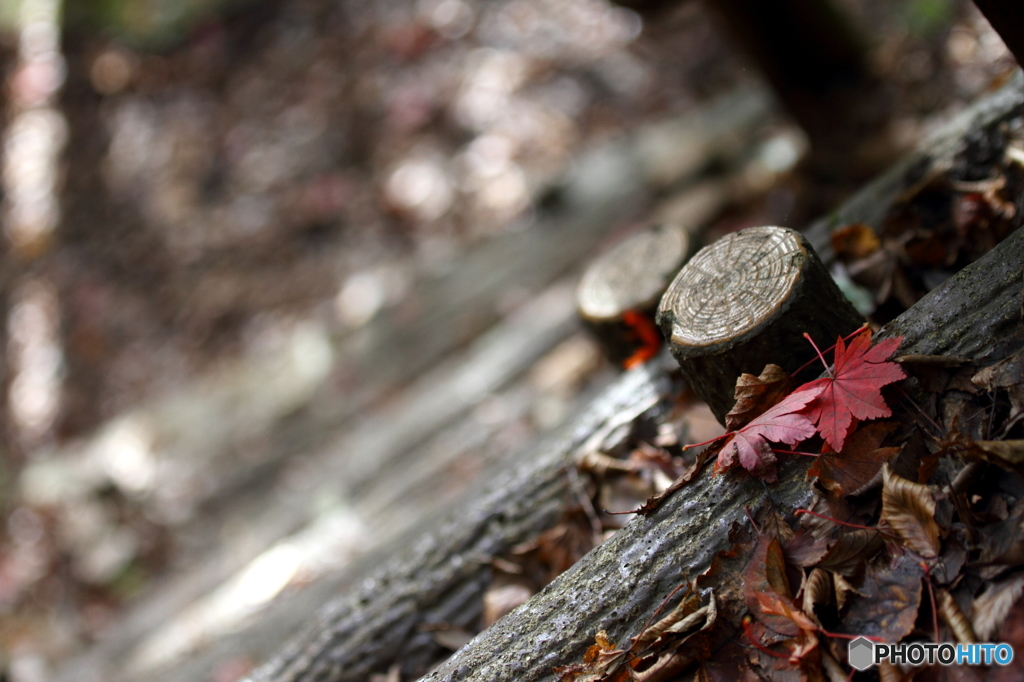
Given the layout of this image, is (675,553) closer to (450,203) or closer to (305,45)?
(450,203)

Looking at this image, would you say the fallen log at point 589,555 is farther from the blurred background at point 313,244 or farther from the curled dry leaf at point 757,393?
the blurred background at point 313,244

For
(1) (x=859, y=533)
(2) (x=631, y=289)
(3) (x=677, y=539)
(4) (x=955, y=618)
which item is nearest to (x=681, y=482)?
(3) (x=677, y=539)

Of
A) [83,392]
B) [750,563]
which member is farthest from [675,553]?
[83,392]

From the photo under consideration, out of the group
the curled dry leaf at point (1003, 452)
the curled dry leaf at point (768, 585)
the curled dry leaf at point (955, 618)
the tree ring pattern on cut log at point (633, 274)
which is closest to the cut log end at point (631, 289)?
the tree ring pattern on cut log at point (633, 274)

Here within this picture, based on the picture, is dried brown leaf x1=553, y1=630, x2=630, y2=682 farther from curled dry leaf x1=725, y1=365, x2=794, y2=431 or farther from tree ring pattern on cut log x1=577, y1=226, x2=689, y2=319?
tree ring pattern on cut log x1=577, y1=226, x2=689, y2=319

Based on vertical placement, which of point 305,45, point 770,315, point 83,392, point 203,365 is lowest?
point 770,315

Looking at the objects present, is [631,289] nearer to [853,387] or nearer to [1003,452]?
[853,387]
